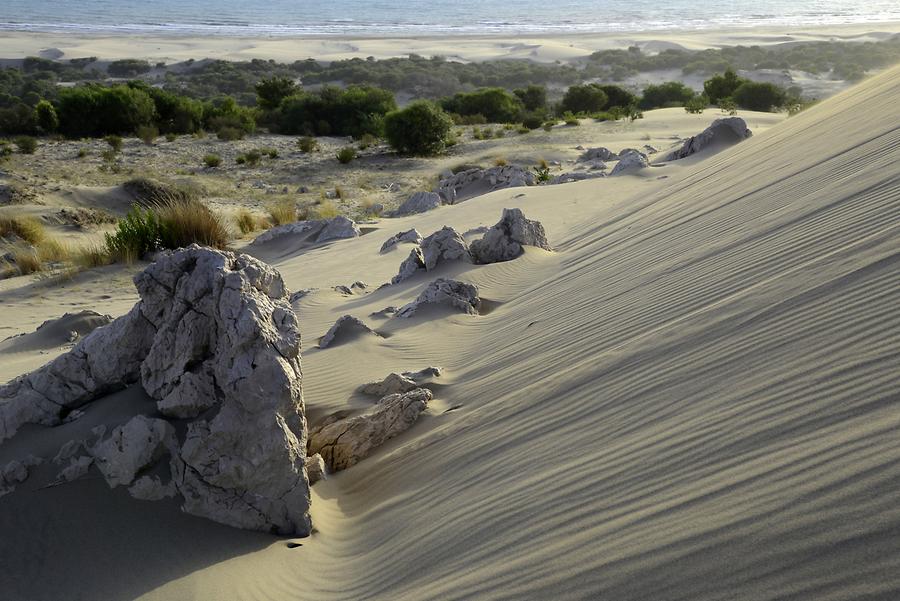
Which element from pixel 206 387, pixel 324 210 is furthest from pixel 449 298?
pixel 324 210

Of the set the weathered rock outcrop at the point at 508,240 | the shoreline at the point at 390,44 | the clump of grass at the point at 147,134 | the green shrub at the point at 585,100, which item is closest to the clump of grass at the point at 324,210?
the weathered rock outcrop at the point at 508,240

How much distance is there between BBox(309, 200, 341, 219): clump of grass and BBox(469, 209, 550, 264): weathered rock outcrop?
6139 millimetres

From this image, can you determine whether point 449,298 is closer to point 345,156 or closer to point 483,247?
point 483,247

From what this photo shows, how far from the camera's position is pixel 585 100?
28953mm

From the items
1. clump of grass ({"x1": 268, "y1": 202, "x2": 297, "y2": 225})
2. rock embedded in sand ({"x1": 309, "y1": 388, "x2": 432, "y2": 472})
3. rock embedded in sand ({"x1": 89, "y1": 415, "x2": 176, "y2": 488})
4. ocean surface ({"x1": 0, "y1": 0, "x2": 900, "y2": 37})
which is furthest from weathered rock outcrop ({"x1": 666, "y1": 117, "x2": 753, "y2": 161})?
ocean surface ({"x1": 0, "y1": 0, "x2": 900, "y2": 37})

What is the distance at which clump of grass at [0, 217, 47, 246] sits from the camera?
37.7ft

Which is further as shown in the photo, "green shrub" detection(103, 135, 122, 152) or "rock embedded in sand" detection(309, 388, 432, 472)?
"green shrub" detection(103, 135, 122, 152)

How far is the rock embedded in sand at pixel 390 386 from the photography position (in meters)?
4.54

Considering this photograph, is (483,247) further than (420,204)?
No

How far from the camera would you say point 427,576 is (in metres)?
2.72

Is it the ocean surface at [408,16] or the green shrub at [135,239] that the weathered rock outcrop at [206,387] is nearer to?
the green shrub at [135,239]

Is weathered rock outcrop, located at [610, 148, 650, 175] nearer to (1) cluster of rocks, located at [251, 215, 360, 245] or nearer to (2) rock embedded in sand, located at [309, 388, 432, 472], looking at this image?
(1) cluster of rocks, located at [251, 215, 360, 245]

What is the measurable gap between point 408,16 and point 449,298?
75.2 m

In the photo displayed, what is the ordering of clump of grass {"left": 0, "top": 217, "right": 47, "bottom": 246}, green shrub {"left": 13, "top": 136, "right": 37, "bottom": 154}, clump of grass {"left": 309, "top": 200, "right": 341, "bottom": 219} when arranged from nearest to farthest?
1. clump of grass {"left": 0, "top": 217, "right": 47, "bottom": 246}
2. clump of grass {"left": 309, "top": 200, "right": 341, "bottom": 219}
3. green shrub {"left": 13, "top": 136, "right": 37, "bottom": 154}
